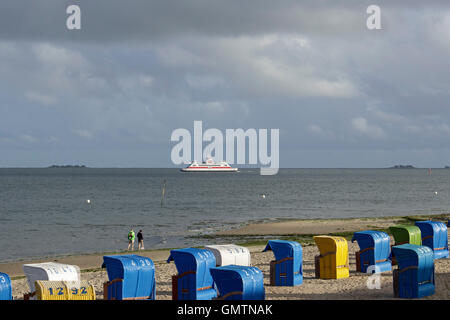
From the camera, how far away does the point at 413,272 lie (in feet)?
47.4

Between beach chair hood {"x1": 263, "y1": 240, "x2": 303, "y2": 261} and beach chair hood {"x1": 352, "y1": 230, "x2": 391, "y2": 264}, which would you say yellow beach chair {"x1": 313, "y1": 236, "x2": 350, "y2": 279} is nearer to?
beach chair hood {"x1": 352, "y1": 230, "x2": 391, "y2": 264}

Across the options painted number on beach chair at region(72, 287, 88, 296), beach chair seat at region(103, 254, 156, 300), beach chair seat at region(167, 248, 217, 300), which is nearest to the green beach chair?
beach chair seat at region(167, 248, 217, 300)

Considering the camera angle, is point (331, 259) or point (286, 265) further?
point (331, 259)

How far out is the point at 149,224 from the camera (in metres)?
52.0

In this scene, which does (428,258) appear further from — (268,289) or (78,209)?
(78,209)

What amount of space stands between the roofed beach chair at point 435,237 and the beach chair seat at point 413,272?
751 centimetres

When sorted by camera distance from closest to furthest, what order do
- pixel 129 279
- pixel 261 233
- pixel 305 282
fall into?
pixel 129 279 → pixel 305 282 → pixel 261 233

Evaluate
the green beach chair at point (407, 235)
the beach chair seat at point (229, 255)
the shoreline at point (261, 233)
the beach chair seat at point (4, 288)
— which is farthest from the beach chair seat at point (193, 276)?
the shoreline at point (261, 233)

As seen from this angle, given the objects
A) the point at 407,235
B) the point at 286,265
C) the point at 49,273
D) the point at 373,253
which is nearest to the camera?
the point at 49,273

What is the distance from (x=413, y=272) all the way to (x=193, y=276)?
5.67m

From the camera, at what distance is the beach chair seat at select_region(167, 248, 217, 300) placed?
563 inches

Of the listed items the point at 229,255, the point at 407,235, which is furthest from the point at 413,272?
the point at 407,235

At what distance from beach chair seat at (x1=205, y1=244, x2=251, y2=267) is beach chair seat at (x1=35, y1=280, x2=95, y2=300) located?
14.8 feet

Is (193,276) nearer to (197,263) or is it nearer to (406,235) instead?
(197,263)
